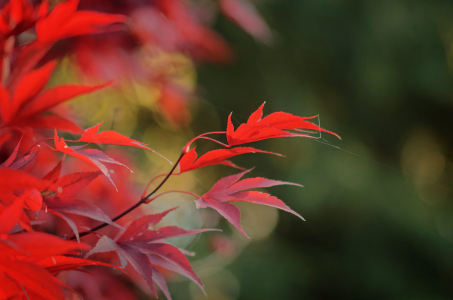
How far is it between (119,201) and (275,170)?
188 centimetres

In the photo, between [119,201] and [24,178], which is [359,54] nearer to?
[119,201]

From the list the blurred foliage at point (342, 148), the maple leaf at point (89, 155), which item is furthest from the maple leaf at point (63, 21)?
the blurred foliage at point (342, 148)

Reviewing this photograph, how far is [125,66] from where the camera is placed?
105cm

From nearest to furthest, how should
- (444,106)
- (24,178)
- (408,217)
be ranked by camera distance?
(24,178) < (408,217) < (444,106)

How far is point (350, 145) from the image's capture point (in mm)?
2564

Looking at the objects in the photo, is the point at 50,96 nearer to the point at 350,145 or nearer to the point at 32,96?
the point at 32,96

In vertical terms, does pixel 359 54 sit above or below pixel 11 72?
above

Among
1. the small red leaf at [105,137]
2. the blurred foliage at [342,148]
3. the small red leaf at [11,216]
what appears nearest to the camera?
the small red leaf at [11,216]

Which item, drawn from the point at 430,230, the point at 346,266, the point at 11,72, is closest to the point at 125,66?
the point at 11,72

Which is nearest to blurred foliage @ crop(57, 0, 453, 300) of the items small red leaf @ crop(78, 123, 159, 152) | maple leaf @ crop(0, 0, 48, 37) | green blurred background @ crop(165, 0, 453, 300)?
green blurred background @ crop(165, 0, 453, 300)

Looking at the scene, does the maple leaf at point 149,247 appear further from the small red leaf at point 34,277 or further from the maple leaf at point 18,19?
Answer: the maple leaf at point 18,19

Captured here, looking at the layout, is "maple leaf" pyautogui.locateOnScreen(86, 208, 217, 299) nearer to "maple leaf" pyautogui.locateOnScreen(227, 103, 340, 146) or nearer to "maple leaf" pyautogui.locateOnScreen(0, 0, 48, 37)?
"maple leaf" pyautogui.locateOnScreen(227, 103, 340, 146)

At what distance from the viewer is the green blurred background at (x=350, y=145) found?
2482mm

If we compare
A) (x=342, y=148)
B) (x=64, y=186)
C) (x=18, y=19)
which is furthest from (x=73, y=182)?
(x=342, y=148)
